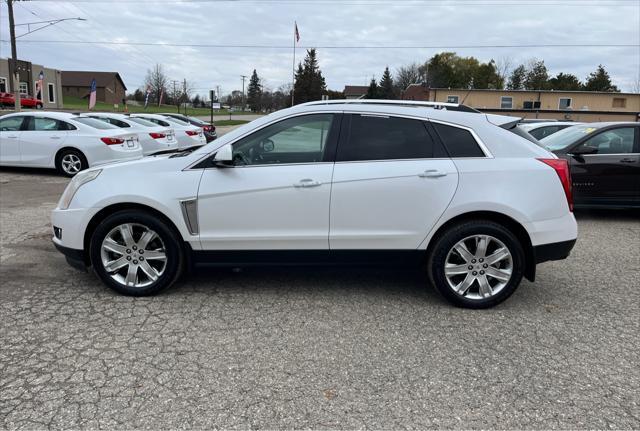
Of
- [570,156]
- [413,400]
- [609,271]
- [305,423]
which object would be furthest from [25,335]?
[570,156]

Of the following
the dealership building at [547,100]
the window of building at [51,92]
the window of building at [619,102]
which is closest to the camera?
the dealership building at [547,100]

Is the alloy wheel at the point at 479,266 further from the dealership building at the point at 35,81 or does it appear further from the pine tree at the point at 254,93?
the pine tree at the point at 254,93

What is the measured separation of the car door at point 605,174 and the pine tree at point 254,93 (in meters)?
107

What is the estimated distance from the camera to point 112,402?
9.69 feet

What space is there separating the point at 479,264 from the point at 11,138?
39.7 feet

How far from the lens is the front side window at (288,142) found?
14.4 ft

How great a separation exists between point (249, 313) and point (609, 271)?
12.8ft

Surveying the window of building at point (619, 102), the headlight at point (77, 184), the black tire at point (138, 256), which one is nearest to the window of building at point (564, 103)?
the window of building at point (619, 102)

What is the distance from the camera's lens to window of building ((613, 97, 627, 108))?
46513mm

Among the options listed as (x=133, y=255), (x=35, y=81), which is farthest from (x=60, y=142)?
(x=35, y=81)

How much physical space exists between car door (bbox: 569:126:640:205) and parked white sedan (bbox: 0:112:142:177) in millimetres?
9619

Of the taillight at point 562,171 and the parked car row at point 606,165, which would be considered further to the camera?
the parked car row at point 606,165

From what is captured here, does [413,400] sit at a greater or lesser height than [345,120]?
lesser

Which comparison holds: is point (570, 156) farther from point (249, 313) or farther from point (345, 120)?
point (249, 313)
